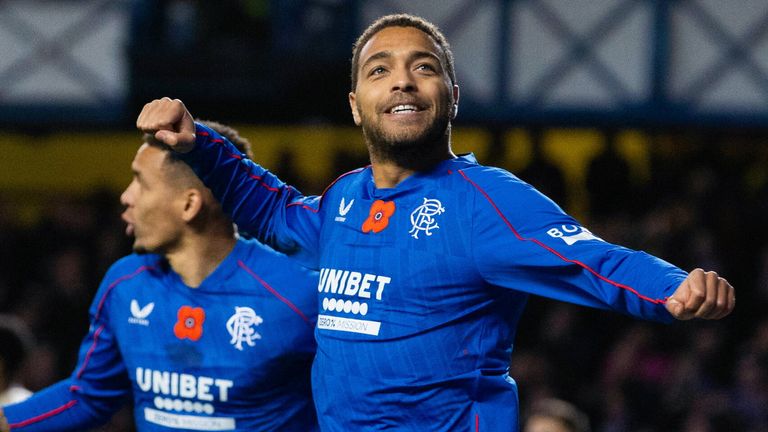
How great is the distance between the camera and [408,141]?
3.24 m

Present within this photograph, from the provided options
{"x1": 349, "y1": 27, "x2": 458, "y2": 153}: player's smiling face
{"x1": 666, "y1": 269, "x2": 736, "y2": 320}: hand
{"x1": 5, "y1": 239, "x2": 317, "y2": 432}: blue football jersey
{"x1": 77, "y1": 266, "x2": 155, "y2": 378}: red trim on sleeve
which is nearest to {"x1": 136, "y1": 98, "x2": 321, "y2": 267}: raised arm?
{"x1": 349, "y1": 27, "x2": 458, "y2": 153}: player's smiling face

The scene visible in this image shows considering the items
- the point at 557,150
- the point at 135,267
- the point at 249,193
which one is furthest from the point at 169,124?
the point at 557,150

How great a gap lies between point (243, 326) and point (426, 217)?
1114mm

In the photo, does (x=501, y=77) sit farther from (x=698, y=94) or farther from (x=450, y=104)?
(x=450, y=104)

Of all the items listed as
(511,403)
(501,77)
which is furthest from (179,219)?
(501,77)

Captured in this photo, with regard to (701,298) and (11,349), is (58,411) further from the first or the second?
(701,298)

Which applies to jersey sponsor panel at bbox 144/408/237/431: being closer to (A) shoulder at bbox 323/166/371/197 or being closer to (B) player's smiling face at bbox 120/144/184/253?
(B) player's smiling face at bbox 120/144/184/253

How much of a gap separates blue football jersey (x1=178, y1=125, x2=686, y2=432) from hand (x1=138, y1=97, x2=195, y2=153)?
1.62 ft

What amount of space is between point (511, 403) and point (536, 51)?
18.1 feet

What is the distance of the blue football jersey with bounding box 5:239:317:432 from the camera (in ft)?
13.3

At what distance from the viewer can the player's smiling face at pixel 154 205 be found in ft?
13.9

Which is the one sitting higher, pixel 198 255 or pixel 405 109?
pixel 405 109

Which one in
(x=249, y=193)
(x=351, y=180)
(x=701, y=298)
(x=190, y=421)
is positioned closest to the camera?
(x=701, y=298)

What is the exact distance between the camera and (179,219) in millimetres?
4246
